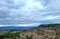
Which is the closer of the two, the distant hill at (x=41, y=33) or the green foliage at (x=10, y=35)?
the green foliage at (x=10, y=35)

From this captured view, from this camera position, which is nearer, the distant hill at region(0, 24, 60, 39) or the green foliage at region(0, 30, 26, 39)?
the green foliage at region(0, 30, 26, 39)

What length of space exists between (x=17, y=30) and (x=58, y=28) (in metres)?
2.70

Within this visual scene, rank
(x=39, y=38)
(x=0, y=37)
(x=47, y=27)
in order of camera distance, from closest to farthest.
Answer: (x=0, y=37)
(x=39, y=38)
(x=47, y=27)

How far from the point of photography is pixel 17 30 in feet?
24.0

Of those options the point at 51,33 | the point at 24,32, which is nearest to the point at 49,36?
the point at 51,33

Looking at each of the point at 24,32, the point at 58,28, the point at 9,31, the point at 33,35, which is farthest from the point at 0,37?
the point at 58,28

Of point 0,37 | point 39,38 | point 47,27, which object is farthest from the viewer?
point 47,27

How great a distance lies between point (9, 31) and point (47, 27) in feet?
8.06

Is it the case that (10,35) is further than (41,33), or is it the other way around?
(41,33)

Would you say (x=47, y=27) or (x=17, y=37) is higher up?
(x=47, y=27)

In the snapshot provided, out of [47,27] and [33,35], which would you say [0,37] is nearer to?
[33,35]

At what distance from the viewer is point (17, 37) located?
736 centimetres

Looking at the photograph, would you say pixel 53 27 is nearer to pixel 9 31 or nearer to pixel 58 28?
pixel 58 28

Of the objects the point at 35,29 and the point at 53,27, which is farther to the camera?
the point at 53,27
